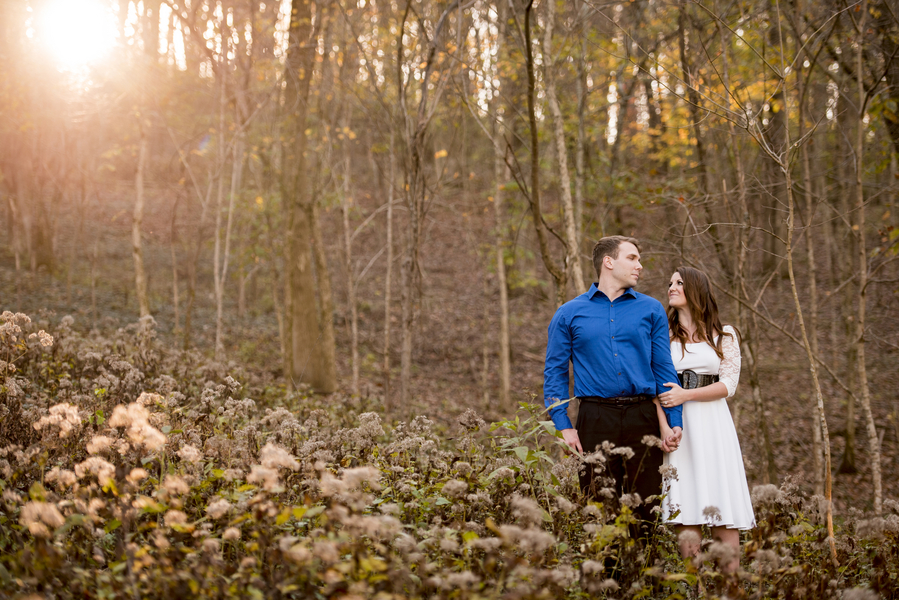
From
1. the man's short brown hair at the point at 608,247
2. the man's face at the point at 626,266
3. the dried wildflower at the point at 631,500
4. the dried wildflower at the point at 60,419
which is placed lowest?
the dried wildflower at the point at 631,500

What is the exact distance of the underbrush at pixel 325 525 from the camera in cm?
196

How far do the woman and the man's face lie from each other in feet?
1.42

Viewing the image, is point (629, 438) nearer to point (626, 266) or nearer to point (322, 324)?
point (626, 266)

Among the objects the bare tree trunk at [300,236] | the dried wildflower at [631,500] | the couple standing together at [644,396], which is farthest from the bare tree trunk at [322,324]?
the dried wildflower at [631,500]

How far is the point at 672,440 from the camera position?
10.8 feet

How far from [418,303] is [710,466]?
9.16 meters

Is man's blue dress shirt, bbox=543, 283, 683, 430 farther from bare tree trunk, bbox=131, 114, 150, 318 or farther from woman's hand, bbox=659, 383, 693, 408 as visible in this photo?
bare tree trunk, bbox=131, 114, 150, 318

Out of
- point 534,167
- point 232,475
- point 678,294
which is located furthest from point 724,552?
point 534,167

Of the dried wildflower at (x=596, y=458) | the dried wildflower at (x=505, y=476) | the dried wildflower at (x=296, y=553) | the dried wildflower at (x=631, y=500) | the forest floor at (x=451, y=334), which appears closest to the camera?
the dried wildflower at (x=296, y=553)

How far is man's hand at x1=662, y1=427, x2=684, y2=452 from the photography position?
10.7 ft

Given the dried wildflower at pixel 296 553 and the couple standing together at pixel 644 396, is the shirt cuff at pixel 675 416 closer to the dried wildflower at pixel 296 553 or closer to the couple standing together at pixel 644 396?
the couple standing together at pixel 644 396

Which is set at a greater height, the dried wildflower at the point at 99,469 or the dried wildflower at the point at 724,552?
the dried wildflower at the point at 99,469

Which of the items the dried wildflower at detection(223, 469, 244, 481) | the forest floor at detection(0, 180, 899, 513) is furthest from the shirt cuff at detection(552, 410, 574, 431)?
the forest floor at detection(0, 180, 899, 513)

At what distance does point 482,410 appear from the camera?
11547 mm
